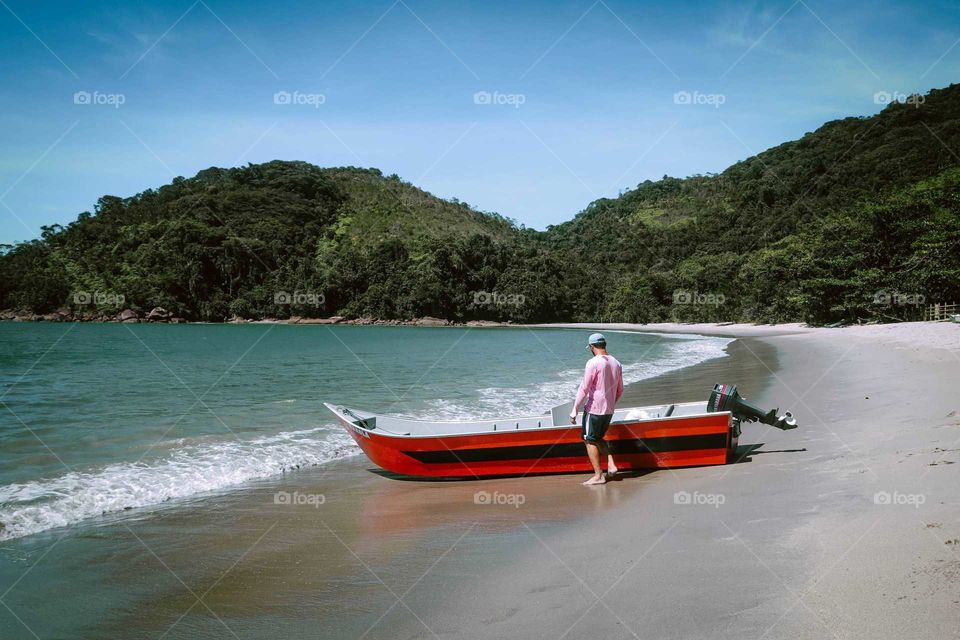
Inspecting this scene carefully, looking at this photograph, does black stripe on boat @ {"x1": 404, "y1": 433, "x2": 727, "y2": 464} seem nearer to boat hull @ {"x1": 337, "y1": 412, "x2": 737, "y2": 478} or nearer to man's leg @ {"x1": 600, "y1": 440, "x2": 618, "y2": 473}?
boat hull @ {"x1": 337, "y1": 412, "x2": 737, "y2": 478}

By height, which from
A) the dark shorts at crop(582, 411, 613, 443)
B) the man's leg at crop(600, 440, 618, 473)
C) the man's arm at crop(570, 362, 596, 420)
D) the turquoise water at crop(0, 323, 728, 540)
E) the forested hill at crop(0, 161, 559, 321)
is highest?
the forested hill at crop(0, 161, 559, 321)

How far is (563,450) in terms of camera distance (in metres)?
7.99

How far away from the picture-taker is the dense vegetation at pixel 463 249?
253 ft

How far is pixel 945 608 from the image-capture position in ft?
10.1

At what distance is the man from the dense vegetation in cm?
4581

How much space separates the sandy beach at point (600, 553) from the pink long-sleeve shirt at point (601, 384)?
0.93 metres

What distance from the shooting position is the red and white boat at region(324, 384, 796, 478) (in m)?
7.82

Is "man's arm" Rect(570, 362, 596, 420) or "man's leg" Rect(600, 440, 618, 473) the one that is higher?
"man's arm" Rect(570, 362, 596, 420)

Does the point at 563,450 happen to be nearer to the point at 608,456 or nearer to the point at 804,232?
the point at 608,456

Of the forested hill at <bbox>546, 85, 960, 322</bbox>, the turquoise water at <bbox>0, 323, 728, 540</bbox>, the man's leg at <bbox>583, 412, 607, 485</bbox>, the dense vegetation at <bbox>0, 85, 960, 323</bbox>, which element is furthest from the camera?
the dense vegetation at <bbox>0, 85, 960, 323</bbox>

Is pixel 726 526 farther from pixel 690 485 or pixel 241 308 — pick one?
pixel 241 308

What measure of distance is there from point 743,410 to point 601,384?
227 cm

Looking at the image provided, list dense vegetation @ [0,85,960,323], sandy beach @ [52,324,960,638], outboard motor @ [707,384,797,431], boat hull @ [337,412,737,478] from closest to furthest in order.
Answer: sandy beach @ [52,324,960,638] < boat hull @ [337,412,737,478] < outboard motor @ [707,384,797,431] < dense vegetation @ [0,85,960,323]

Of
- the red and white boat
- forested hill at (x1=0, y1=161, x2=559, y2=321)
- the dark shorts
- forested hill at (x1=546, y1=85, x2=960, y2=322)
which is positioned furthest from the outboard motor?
forested hill at (x1=0, y1=161, x2=559, y2=321)
